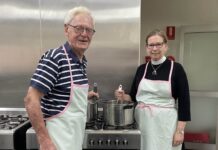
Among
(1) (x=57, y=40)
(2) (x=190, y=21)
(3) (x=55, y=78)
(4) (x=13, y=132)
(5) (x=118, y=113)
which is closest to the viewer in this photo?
(3) (x=55, y=78)

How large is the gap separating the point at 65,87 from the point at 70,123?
0.46ft

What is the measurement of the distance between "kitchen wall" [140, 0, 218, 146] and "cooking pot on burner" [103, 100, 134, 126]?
1113mm

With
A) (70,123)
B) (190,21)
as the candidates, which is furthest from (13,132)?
(190,21)

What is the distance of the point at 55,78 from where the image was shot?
2.51 feet

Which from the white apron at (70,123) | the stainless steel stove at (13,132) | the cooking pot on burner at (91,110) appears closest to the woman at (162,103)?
the cooking pot on burner at (91,110)

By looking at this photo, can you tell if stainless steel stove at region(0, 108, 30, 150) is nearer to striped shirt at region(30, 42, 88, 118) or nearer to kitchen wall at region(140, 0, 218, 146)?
striped shirt at region(30, 42, 88, 118)

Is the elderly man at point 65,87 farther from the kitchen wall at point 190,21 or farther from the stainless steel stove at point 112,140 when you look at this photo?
the kitchen wall at point 190,21

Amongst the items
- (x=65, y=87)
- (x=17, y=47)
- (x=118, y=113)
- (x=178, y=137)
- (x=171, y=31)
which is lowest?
(x=178, y=137)

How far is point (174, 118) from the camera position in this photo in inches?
47.0

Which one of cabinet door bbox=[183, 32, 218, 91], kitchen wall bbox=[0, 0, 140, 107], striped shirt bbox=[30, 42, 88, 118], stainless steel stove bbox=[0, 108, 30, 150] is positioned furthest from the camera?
cabinet door bbox=[183, 32, 218, 91]

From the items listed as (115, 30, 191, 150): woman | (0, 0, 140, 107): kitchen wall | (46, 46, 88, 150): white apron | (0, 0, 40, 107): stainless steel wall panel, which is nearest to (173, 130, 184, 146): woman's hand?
(115, 30, 191, 150): woman

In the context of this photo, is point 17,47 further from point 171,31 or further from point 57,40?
point 171,31

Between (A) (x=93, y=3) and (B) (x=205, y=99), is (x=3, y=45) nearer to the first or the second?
(A) (x=93, y=3)

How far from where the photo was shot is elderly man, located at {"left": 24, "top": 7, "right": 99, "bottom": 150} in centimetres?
75
